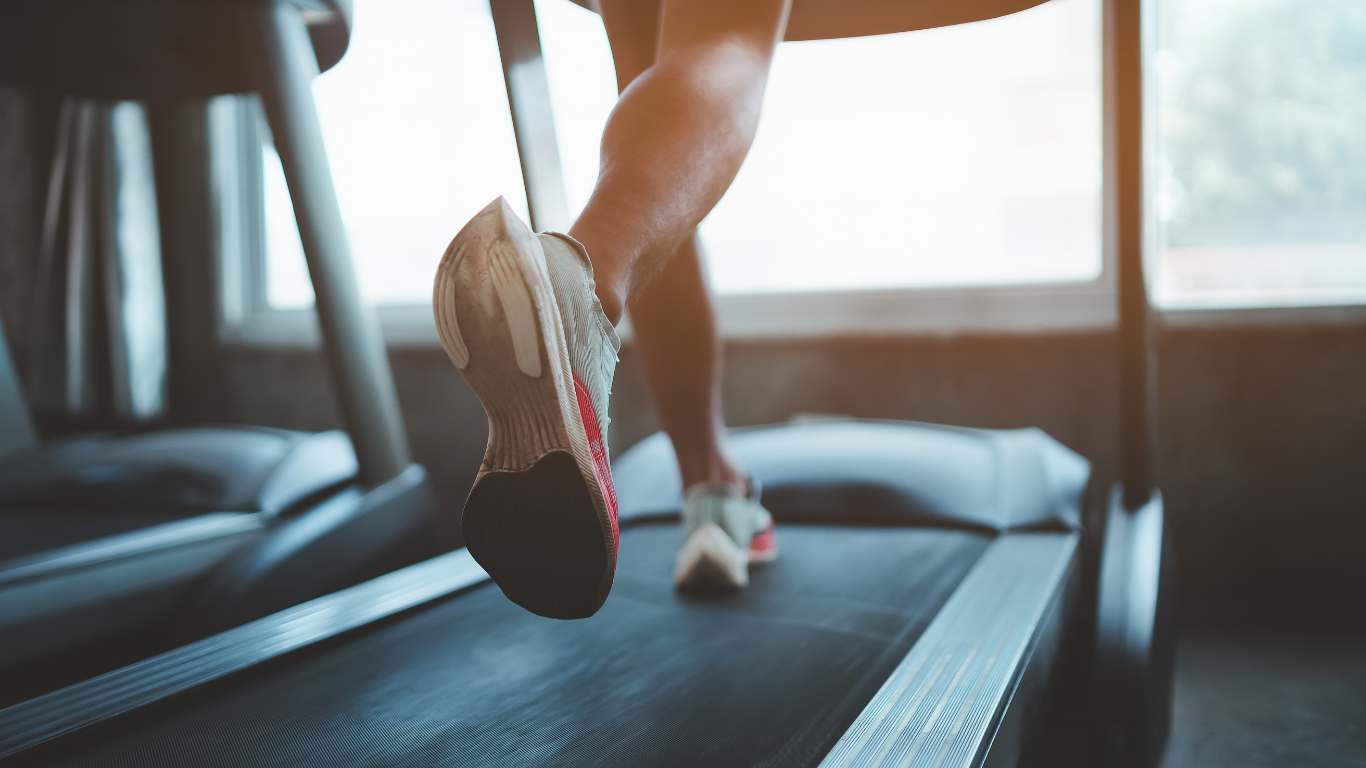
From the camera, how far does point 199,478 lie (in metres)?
1.66

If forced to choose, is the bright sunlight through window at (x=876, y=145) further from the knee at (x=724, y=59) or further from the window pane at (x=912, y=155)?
the knee at (x=724, y=59)

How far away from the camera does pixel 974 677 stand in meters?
0.81

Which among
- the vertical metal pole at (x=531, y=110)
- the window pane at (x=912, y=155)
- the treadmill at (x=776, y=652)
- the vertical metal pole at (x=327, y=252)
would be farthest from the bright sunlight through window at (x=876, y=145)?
the treadmill at (x=776, y=652)

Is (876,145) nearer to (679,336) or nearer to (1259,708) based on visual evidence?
(679,336)

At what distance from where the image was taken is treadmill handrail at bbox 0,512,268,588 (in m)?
1.25

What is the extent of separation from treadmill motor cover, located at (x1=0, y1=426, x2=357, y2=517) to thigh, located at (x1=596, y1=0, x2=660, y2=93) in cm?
104

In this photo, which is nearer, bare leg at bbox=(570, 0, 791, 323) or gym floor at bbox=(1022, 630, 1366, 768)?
bare leg at bbox=(570, 0, 791, 323)

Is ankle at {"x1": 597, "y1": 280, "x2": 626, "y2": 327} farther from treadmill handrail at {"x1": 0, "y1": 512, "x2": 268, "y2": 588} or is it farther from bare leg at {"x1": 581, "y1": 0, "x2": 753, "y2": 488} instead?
treadmill handrail at {"x1": 0, "y1": 512, "x2": 268, "y2": 588}

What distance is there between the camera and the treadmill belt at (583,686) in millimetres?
710

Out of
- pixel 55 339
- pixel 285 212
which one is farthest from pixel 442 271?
pixel 285 212

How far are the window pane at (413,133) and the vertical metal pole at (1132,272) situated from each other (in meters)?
1.49

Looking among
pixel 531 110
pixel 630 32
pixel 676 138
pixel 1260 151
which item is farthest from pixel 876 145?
pixel 676 138

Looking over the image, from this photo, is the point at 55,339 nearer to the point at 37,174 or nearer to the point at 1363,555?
the point at 37,174

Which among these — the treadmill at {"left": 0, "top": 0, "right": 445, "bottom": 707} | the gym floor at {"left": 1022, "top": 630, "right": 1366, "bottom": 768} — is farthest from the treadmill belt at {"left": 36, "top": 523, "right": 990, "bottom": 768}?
the treadmill at {"left": 0, "top": 0, "right": 445, "bottom": 707}
